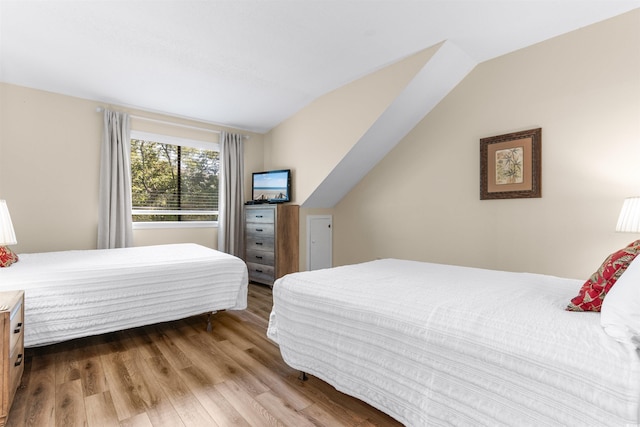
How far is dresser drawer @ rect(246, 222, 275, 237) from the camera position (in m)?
4.30

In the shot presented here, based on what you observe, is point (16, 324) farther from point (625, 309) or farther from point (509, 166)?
point (509, 166)

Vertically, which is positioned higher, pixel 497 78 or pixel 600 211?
pixel 497 78

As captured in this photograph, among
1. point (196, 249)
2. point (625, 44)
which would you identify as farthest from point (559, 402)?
point (196, 249)

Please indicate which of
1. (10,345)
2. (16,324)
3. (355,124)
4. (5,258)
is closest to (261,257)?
(355,124)

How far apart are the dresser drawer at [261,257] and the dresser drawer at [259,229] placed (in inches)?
9.8

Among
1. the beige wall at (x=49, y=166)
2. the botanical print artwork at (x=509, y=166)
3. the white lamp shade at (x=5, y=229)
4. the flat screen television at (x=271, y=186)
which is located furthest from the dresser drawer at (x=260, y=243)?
the botanical print artwork at (x=509, y=166)

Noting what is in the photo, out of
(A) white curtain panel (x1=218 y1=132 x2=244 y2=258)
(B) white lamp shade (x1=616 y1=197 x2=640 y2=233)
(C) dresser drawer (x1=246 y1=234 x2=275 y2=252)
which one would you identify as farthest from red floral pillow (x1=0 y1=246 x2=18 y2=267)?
(B) white lamp shade (x1=616 y1=197 x2=640 y2=233)

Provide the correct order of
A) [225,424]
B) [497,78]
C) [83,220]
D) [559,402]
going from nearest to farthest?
[559,402] → [225,424] → [497,78] → [83,220]

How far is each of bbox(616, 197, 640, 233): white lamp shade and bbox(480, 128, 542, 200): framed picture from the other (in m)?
0.71

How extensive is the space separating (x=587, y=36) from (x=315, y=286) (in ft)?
9.45

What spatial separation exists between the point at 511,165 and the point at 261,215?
304cm

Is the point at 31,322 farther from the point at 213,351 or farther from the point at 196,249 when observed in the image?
the point at 196,249

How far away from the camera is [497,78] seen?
9.88 ft

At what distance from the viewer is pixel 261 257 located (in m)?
4.46
